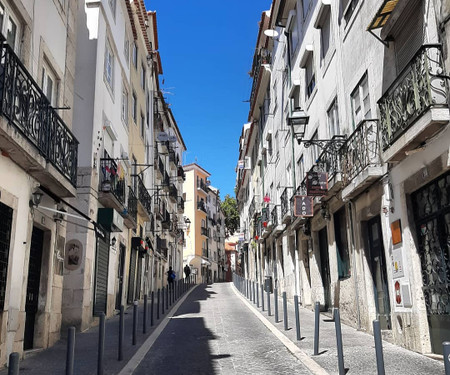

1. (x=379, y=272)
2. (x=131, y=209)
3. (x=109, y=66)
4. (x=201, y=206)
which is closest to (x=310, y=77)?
(x=109, y=66)

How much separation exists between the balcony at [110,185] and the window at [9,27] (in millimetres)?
5475

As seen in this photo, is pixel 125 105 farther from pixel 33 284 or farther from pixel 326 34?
pixel 33 284

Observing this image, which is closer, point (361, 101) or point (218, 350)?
point (218, 350)

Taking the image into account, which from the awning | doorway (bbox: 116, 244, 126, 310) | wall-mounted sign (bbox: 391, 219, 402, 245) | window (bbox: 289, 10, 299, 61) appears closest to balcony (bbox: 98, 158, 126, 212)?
doorway (bbox: 116, 244, 126, 310)

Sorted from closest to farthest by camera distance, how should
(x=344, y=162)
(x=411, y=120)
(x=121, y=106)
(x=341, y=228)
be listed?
(x=411, y=120) → (x=344, y=162) → (x=341, y=228) → (x=121, y=106)

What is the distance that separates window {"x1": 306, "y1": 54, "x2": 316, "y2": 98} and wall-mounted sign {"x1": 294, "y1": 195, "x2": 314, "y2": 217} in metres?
3.89

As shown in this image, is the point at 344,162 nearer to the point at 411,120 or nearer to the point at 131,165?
the point at 411,120

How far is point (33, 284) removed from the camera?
31.7 feet

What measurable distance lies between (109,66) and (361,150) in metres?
9.04

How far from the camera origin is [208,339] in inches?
392

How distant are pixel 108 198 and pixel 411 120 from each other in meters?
8.84

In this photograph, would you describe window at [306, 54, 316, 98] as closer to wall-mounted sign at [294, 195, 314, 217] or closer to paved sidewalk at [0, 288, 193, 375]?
wall-mounted sign at [294, 195, 314, 217]

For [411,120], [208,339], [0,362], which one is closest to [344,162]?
[411,120]

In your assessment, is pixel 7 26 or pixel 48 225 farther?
pixel 48 225
